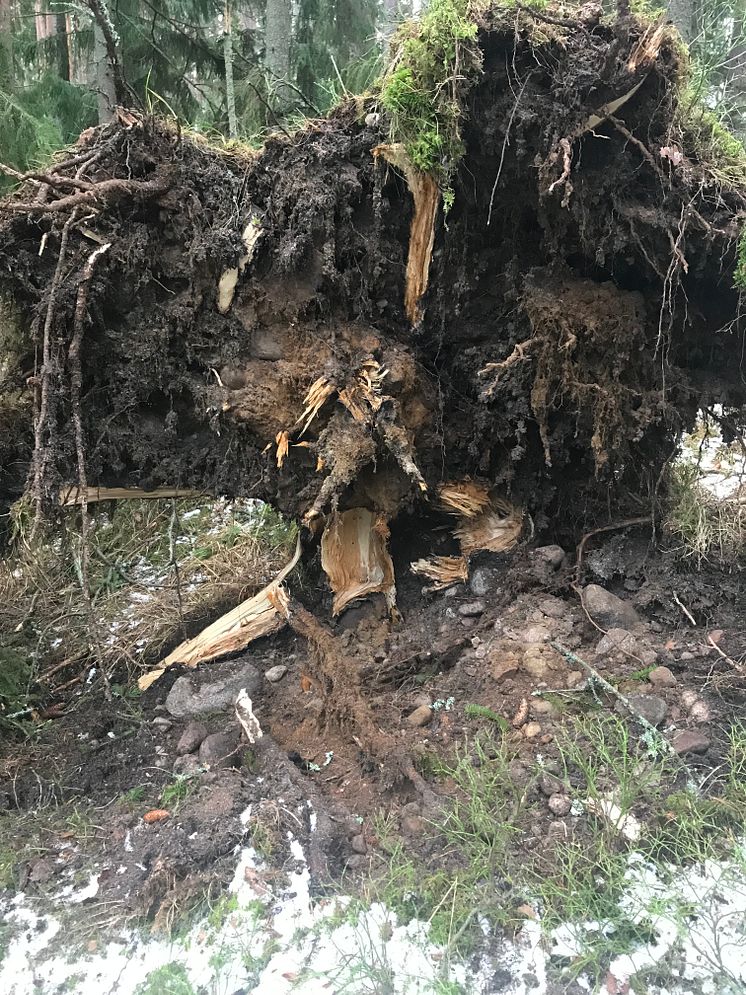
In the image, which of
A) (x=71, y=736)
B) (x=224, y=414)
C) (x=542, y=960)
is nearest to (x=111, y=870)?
(x=71, y=736)

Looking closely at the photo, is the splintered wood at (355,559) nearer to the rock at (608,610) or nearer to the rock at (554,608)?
the rock at (554,608)

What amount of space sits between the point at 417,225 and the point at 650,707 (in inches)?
80.8

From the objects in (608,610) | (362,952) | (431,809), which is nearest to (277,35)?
(608,610)

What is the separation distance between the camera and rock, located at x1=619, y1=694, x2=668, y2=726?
2168 mm

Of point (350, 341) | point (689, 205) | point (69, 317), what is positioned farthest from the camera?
point (350, 341)

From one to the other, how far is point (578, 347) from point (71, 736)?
2853 millimetres

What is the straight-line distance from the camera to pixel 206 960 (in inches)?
66.5

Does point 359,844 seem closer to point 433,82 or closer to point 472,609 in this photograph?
point 472,609

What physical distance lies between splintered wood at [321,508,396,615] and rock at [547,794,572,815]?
131 cm

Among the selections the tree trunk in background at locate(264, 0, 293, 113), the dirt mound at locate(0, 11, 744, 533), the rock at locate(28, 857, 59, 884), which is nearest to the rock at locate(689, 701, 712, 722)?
the dirt mound at locate(0, 11, 744, 533)

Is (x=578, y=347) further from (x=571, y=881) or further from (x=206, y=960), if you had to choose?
(x=206, y=960)

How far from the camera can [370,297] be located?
2.63 metres

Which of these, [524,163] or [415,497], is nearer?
[524,163]

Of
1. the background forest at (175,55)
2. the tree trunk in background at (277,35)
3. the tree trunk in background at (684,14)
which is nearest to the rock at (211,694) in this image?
the background forest at (175,55)
